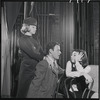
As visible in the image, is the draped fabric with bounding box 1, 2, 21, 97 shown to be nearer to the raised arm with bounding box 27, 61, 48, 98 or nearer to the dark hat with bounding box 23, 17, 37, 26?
the dark hat with bounding box 23, 17, 37, 26

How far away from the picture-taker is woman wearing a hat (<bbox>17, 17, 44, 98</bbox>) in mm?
2783

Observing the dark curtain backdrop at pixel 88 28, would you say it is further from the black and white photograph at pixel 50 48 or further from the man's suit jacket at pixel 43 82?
the man's suit jacket at pixel 43 82

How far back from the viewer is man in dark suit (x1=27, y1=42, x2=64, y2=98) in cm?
277

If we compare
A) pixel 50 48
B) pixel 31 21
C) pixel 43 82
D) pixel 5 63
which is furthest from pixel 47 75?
pixel 31 21

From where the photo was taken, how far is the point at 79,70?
2820mm

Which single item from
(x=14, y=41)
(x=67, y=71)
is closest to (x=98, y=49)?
(x=67, y=71)

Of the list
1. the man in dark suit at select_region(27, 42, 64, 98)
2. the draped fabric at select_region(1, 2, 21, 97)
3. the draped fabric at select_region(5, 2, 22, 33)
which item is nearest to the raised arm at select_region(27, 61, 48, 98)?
the man in dark suit at select_region(27, 42, 64, 98)

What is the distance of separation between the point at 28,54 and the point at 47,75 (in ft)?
1.16

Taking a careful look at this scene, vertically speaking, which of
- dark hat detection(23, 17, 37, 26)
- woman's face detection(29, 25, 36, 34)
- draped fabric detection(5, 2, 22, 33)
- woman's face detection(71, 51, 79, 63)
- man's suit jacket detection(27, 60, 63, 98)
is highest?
draped fabric detection(5, 2, 22, 33)

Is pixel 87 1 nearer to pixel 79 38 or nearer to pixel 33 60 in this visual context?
pixel 79 38

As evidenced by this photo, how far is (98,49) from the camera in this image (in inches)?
112

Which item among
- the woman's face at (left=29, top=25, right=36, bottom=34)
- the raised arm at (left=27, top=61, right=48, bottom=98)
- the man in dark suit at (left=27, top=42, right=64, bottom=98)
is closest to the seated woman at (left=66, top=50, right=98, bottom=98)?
the man in dark suit at (left=27, top=42, right=64, bottom=98)

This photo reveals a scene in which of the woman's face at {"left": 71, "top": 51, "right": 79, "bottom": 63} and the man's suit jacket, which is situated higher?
the woman's face at {"left": 71, "top": 51, "right": 79, "bottom": 63}

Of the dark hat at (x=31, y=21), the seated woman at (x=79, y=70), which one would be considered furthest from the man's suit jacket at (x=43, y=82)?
the dark hat at (x=31, y=21)
